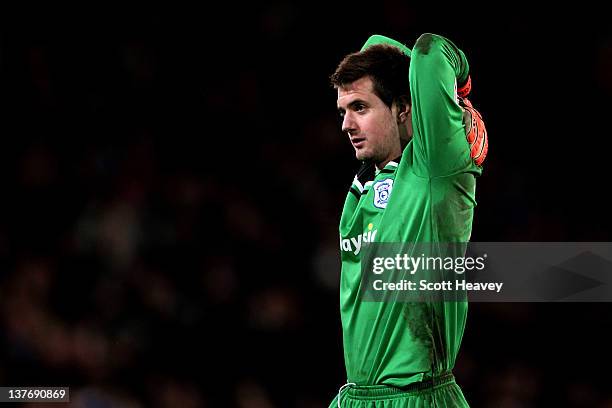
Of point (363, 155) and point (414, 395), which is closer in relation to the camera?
point (414, 395)

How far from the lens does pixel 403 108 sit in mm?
2592

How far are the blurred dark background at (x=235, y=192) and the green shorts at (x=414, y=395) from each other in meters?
1.88

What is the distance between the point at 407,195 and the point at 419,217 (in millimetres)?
64

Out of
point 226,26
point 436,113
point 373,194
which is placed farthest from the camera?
point 226,26

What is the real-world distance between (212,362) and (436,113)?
7.84ft

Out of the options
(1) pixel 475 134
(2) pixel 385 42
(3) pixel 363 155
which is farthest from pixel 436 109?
(2) pixel 385 42

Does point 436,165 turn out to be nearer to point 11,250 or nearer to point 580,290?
point 580,290

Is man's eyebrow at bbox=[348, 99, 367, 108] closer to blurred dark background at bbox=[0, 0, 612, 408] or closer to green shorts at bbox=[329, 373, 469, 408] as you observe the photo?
green shorts at bbox=[329, 373, 469, 408]

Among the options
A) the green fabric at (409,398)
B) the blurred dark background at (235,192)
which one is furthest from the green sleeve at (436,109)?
the blurred dark background at (235,192)

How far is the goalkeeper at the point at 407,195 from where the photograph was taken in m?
2.36

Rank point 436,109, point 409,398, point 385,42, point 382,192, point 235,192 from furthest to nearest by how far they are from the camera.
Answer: point 235,192, point 385,42, point 382,192, point 409,398, point 436,109

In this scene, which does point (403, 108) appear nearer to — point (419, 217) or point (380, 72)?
point (380, 72)

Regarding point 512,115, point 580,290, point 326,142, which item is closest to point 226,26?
point 326,142

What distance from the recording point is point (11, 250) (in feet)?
15.7
